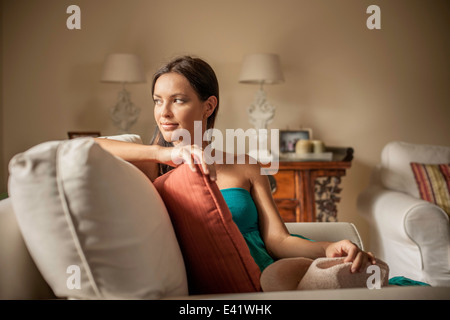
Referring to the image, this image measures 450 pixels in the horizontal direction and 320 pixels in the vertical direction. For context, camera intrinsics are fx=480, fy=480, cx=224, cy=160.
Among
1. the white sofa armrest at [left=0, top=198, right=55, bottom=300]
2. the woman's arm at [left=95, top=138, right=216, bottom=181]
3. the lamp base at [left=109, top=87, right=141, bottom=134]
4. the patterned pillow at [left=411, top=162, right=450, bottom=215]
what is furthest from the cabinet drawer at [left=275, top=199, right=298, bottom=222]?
the white sofa armrest at [left=0, top=198, right=55, bottom=300]

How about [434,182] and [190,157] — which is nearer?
[190,157]

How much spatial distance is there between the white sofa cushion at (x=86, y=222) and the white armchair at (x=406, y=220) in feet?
6.42

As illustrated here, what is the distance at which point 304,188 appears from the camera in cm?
319

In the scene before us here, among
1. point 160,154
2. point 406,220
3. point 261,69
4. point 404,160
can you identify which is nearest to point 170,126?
point 160,154

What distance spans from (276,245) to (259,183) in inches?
8.7

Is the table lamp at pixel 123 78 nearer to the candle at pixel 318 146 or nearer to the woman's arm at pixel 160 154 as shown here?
the candle at pixel 318 146

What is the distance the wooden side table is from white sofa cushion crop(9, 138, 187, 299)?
2.41 m

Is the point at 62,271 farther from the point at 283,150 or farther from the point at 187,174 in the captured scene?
the point at 283,150

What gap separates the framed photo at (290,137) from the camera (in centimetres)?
370

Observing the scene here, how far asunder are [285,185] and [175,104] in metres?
1.92

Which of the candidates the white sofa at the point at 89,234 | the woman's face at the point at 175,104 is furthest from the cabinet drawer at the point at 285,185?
the white sofa at the point at 89,234

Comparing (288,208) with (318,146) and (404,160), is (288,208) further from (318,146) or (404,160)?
(404,160)

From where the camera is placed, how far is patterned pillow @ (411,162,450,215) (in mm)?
2744
